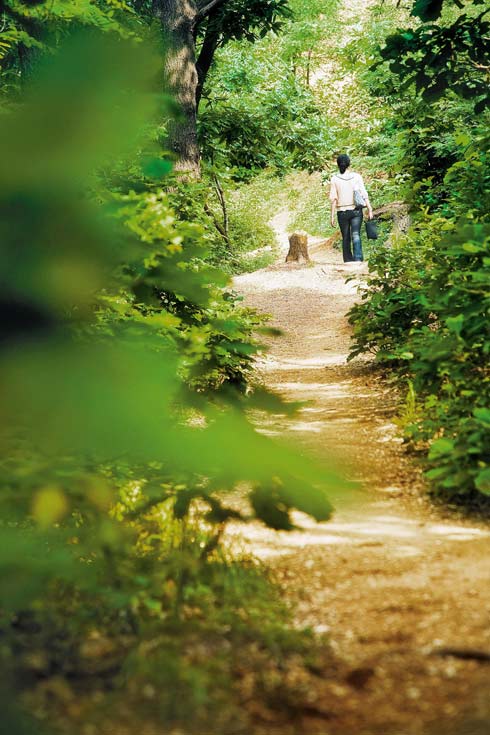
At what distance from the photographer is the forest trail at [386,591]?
77.3 inches

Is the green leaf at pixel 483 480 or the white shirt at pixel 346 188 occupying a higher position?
the white shirt at pixel 346 188

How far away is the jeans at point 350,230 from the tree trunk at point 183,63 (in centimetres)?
451

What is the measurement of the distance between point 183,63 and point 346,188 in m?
4.68

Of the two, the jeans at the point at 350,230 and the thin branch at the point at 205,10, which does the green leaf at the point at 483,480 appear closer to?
the thin branch at the point at 205,10

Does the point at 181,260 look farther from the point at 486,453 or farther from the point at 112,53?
the point at 486,453

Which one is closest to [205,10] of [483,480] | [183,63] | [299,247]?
[183,63]

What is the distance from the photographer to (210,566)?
3.03 metres

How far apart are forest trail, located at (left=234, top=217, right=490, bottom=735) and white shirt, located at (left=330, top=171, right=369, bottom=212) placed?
8542 millimetres

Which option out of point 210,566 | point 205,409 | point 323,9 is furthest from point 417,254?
point 323,9

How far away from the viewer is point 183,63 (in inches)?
410

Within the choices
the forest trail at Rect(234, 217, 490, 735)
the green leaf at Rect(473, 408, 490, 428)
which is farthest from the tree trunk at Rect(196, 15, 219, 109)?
the green leaf at Rect(473, 408, 490, 428)

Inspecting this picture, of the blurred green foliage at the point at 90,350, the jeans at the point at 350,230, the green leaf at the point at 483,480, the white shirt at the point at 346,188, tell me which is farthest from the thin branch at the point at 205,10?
the blurred green foliage at the point at 90,350

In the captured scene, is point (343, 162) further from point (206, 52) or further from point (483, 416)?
point (483, 416)

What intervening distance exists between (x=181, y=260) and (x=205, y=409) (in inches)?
15.2
